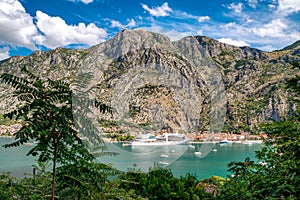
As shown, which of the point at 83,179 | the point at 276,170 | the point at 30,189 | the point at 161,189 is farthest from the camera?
the point at 161,189

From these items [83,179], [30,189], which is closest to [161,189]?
[30,189]

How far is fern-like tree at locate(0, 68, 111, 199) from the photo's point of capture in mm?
1451

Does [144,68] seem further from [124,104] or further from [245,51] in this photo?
[245,51]

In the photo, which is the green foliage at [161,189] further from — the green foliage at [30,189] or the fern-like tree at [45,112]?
the fern-like tree at [45,112]

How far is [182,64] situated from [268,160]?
148 centimetres

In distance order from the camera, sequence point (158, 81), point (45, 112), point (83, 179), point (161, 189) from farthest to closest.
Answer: point (161, 189)
point (158, 81)
point (83, 179)
point (45, 112)

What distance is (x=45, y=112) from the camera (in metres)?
1.49

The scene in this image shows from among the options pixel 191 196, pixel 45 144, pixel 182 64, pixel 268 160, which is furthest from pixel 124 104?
pixel 191 196

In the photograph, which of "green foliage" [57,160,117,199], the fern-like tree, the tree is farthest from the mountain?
the fern-like tree

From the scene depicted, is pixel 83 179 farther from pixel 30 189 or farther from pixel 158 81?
pixel 158 81

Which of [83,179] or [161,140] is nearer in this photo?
[83,179]

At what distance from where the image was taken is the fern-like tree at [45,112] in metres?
1.45

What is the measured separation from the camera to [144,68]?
9.66 ft

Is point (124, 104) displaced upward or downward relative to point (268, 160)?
upward
